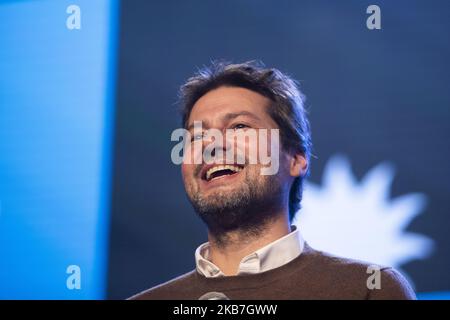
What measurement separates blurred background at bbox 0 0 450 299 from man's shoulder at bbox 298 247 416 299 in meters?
0.17

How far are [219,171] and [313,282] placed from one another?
44 centimetres

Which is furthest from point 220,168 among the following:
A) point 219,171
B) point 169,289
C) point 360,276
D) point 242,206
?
point 360,276

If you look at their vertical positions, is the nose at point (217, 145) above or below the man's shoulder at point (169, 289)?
above

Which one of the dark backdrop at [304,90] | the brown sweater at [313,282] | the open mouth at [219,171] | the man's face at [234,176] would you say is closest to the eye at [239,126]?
the man's face at [234,176]

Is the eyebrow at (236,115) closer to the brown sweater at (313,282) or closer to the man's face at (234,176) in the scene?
the man's face at (234,176)

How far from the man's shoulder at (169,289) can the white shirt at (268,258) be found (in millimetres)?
68

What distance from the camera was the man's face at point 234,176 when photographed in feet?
5.54

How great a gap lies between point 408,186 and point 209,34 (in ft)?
2.77

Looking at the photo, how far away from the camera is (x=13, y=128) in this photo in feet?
6.62

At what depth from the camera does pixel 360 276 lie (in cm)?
158

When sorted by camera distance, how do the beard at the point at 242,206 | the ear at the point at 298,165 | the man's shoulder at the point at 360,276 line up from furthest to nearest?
the ear at the point at 298,165 → the beard at the point at 242,206 → the man's shoulder at the point at 360,276

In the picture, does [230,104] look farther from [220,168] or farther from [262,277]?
[262,277]

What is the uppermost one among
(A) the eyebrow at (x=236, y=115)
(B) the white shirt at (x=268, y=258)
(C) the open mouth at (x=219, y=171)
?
(A) the eyebrow at (x=236, y=115)
